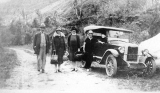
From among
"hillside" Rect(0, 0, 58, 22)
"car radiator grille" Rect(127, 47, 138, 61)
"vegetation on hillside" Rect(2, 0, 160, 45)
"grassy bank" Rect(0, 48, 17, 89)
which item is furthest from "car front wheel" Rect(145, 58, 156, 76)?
"grassy bank" Rect(0, 48, 17, 89)

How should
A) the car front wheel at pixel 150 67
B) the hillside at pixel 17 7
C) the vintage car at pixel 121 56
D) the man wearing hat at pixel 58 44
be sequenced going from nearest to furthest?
the hillside at pixel 17 7 < the car front wheel at pixel 150 67 < the vintage car at pixel 121 56 < the man wearing hat at pixel 58 44

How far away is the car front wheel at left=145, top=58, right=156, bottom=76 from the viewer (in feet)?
19.1

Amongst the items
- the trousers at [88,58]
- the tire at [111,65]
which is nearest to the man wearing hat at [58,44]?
the trousers at [88,58]

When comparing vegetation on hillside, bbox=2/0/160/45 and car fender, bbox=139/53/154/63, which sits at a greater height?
vegetation on hillside, bbox=2/0/160/45

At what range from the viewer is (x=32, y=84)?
180 inches

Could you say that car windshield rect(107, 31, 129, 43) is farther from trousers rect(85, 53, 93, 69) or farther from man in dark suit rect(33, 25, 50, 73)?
man in dark suit rect(33, 25, 50, 73)

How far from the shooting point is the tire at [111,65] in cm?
592

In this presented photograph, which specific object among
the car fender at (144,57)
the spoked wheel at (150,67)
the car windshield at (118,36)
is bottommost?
the spoked wheel at (150,67)

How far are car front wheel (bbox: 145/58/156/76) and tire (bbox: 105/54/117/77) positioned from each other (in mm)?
913

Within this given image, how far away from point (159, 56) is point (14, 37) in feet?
12.7

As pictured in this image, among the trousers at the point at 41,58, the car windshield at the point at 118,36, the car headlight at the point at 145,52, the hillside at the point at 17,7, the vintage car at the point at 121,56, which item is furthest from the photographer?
the car windshield at the point at 118,36

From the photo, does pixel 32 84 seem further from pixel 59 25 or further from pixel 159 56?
pixel 159 56

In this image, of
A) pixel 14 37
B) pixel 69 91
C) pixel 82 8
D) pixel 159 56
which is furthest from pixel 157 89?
pixel 82 8

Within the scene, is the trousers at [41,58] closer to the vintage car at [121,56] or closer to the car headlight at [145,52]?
the vintage car at [121,56]
